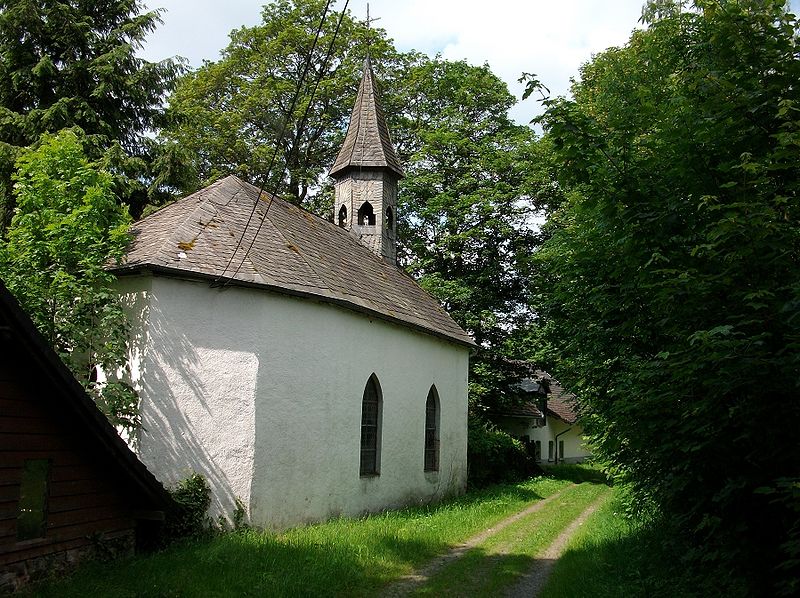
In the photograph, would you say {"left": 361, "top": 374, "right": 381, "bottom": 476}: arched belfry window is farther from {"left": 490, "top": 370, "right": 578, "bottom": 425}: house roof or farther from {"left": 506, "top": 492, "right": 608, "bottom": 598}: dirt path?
{"left": 490, "top": 370, "right": 578, "bottom": 425}: house roof

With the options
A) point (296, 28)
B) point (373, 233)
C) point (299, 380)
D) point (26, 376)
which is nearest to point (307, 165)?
point (296, 28)

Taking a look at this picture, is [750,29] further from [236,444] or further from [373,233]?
[373,233]

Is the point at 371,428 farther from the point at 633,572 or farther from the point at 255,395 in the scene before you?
the point at 633,572

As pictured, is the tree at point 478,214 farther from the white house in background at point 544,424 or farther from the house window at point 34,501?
the house window at point 34,501

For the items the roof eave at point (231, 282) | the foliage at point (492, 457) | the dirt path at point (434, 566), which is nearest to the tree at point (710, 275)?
the dirt path at point (434, 566)

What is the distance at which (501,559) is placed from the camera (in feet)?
33.7

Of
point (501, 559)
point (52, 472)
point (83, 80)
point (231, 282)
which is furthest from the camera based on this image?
point (83, 80)

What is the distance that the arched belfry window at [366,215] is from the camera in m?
21.2

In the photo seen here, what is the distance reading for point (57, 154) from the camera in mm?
10625

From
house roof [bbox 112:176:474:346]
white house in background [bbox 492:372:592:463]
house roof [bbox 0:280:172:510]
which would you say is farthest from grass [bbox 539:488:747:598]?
white house in background [bbox 492:372:592:463]

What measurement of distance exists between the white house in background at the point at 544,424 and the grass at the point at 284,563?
600 inches

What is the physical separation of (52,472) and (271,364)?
14.8 feet

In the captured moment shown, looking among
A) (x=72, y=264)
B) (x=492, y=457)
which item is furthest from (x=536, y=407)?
(x=72, y=264)

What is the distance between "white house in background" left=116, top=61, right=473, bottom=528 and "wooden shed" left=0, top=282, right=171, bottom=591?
2.24 meters
